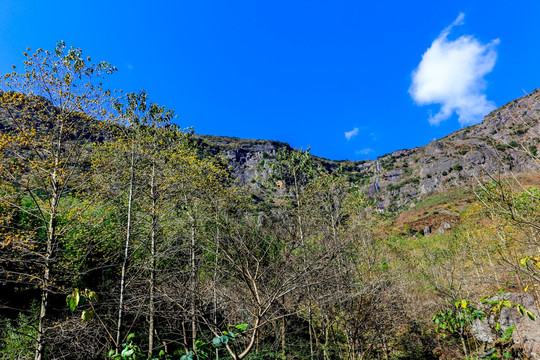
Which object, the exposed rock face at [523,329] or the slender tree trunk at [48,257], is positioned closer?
the slender tree trunk at [48,257]

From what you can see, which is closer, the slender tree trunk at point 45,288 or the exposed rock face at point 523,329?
the slender tree trunk at point 45,288

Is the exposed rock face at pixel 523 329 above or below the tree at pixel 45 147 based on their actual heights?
below

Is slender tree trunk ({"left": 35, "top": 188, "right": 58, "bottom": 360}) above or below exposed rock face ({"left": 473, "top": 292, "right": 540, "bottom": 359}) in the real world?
above

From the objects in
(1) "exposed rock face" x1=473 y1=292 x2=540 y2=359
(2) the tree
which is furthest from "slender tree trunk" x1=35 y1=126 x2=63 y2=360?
(1) "exposed rock face" x1=473 y1=292 x2=540 y2=359

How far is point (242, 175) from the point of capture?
94812 millimetres

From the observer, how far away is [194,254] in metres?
10.5

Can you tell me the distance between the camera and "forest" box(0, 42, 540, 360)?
14.5 ft

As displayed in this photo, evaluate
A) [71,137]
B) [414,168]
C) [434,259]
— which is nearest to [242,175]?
[414,168]

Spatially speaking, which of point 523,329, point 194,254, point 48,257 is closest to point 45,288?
point 48,257

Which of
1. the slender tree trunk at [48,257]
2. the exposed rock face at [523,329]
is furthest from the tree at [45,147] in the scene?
the exposed rock face at [523,329]

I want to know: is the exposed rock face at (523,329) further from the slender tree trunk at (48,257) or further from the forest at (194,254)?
the slender tree trunk at (48,257)

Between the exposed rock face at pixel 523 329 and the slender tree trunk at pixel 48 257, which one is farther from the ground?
the slender tree trunk at pixel 48 257

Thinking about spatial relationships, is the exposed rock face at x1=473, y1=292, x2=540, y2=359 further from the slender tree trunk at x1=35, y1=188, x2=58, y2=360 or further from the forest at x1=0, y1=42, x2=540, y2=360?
the slender tree trunk at x1=35, y1=188, x2=58, y2=360

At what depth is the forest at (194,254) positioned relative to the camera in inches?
174
